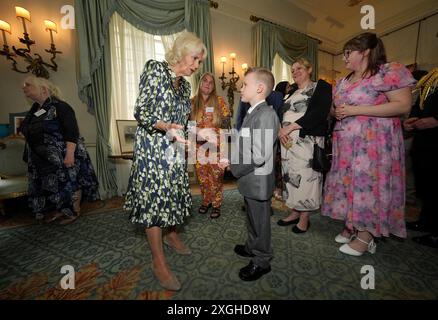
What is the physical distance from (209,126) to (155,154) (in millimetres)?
1379

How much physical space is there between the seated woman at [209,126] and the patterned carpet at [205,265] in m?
0.47

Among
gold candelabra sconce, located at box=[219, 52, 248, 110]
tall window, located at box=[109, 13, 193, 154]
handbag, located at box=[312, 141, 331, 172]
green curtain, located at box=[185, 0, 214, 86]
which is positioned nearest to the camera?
handbag, located at box=[312, 141, 331, 172]

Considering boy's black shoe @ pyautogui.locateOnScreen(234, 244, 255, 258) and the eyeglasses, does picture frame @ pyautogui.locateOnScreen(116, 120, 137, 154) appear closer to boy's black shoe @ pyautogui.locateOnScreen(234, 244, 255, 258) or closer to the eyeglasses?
boy's black shoe @ pyautogui.locateOnScreen(234, 244, 255, 258)

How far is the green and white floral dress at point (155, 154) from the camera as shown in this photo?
129 cm

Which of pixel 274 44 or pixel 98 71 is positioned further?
pixel 274 44

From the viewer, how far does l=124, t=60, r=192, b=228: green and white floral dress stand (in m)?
1.29

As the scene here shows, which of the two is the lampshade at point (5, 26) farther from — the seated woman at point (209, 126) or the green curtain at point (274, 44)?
the green curtain at point (274, 44)

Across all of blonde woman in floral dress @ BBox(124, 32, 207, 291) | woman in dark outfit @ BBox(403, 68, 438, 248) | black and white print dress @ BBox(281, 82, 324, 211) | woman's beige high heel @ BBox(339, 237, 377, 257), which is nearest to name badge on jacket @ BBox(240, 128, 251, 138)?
blonde woman in floral dress @ BBox(124, 32, 207, 291)

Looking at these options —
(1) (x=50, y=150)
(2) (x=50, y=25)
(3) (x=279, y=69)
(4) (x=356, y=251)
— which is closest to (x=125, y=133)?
(1) (x=50, y=150)

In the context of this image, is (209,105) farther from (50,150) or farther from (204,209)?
(50,150)

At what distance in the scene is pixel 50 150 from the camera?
238 centimetres
